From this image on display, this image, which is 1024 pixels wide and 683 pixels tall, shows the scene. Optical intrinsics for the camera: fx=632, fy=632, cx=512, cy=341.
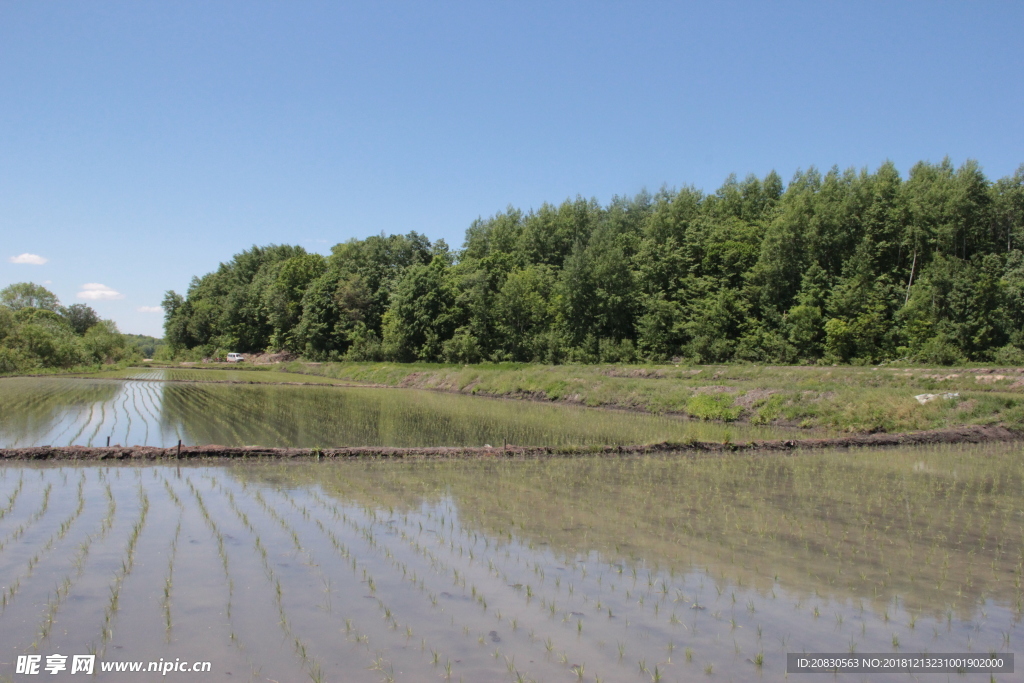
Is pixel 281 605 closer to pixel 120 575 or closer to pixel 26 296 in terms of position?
pixel 120 575

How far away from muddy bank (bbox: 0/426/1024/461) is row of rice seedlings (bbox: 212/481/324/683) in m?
5.54

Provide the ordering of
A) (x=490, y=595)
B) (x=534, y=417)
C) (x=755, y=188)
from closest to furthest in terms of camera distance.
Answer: (x=490, y=595), (x=534, y=417), (x=755, y=188)

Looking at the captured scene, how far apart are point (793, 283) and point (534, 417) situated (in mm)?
38017

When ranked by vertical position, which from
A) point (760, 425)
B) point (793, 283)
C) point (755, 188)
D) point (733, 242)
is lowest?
point (760, 425)

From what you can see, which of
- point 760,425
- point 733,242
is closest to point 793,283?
point 733,242

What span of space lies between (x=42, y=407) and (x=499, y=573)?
26420mm

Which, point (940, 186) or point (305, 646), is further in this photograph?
point (940, 186)

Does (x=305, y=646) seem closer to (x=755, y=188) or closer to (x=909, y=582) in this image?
(x=909, y=582)

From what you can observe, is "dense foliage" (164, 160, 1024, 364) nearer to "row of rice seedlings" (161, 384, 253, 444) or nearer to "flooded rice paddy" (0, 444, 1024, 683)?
"row of rice seedlings" (161, 384, 253, 444)

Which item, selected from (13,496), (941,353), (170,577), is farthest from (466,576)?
(941,353)

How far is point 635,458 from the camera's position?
52.6ft

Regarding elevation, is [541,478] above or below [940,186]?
below

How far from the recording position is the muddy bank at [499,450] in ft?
47.8

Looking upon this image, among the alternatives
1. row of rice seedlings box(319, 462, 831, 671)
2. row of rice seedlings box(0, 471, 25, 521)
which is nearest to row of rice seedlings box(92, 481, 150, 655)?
row of rice seedlings box(0, 471, 25, 521)
